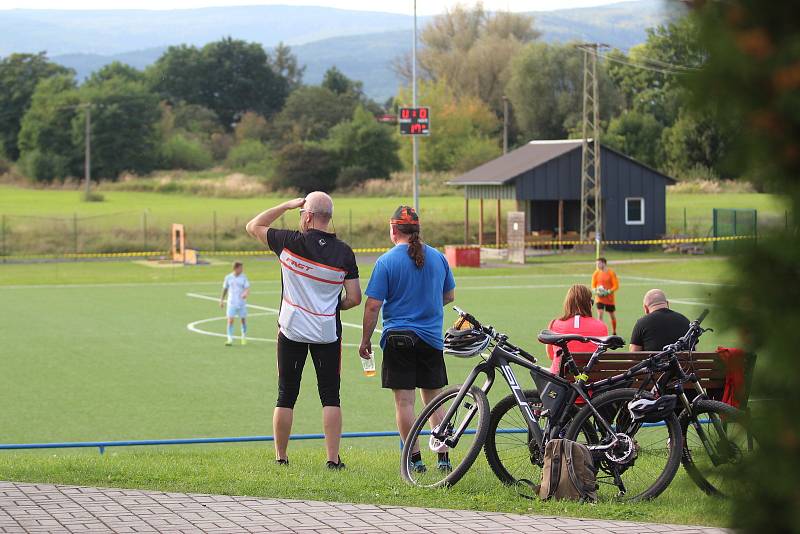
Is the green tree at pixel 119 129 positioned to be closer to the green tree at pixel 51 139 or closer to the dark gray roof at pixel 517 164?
the green tree at pixel 51 139

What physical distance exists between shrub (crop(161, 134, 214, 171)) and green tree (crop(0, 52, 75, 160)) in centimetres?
1357

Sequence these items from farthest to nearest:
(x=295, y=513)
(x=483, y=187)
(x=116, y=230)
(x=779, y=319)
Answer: (x=116, y=230), (x=483, y=187), (x=295, y=513), (x=779, y=319)

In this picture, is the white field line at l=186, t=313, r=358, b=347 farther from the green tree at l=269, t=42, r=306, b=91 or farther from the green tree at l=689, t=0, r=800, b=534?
the green tree at l=269, t=42, r=306, b=91

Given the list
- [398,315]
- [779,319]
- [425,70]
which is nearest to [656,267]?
[398,315]

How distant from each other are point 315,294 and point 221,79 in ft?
501

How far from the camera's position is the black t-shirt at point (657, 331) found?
11.7 m

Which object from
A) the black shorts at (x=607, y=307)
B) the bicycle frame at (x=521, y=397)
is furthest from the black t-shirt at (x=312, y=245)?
the black shorts at (x=607, y=307)

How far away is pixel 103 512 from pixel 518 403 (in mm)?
2549

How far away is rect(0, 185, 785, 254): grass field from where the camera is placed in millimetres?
59750

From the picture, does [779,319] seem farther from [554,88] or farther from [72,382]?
[554,88]

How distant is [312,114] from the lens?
13162cm

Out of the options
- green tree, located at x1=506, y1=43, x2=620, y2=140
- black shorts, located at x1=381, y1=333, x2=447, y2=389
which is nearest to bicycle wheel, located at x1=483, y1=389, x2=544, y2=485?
black shorts, located at x1=381, y1=333, x2=447, y2=389

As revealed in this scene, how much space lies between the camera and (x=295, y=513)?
735cm

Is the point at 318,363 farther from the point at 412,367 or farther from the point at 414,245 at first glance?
the point at 414,245
